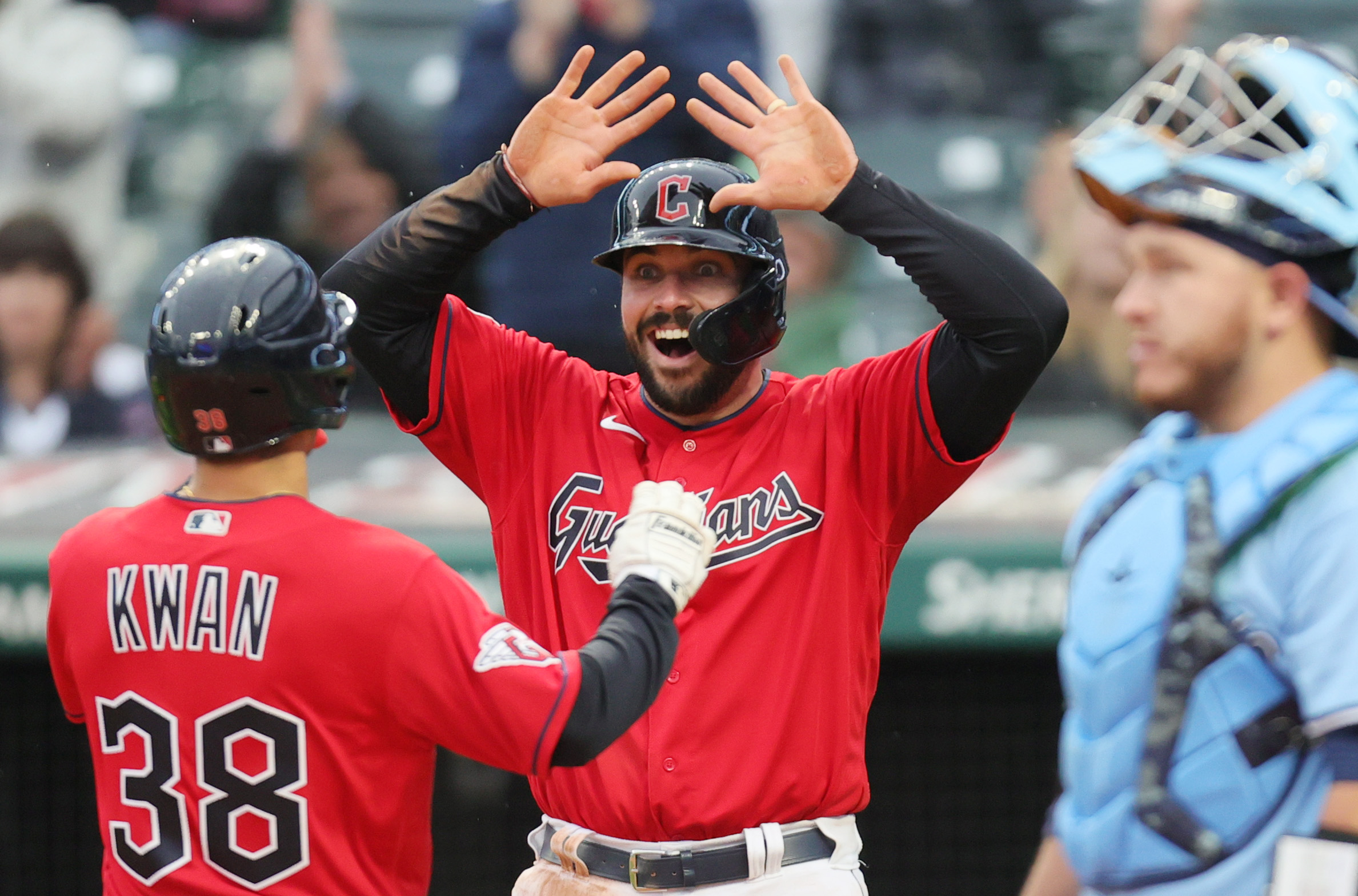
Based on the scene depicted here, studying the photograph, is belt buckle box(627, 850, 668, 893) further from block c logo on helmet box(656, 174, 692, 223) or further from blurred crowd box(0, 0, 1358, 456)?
blurred crowd box(0, 0, 1358, 456)

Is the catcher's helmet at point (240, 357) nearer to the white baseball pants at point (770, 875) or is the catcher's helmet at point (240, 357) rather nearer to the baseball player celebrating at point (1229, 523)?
the white baseball pants at point (770, 875)

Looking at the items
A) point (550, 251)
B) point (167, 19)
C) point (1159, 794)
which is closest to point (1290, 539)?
point (1159, 794)

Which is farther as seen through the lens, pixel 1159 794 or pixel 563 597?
pixel 563 597

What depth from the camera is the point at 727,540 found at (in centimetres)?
250

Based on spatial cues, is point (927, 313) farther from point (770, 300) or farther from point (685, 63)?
point (770, 300)

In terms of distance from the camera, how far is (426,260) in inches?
104

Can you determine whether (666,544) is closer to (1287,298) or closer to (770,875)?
(770,875)

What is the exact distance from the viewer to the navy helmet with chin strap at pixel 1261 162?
5.84ft

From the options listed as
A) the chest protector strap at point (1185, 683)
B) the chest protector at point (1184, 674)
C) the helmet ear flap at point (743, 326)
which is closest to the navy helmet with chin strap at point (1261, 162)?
the chest protector at point (1184, 674)

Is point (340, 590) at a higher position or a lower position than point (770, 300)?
lower

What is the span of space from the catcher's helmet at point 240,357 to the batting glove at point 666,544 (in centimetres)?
43

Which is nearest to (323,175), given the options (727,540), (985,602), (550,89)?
(550,89)

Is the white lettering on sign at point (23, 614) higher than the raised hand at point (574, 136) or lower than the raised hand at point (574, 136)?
lower

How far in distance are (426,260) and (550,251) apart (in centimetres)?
232
